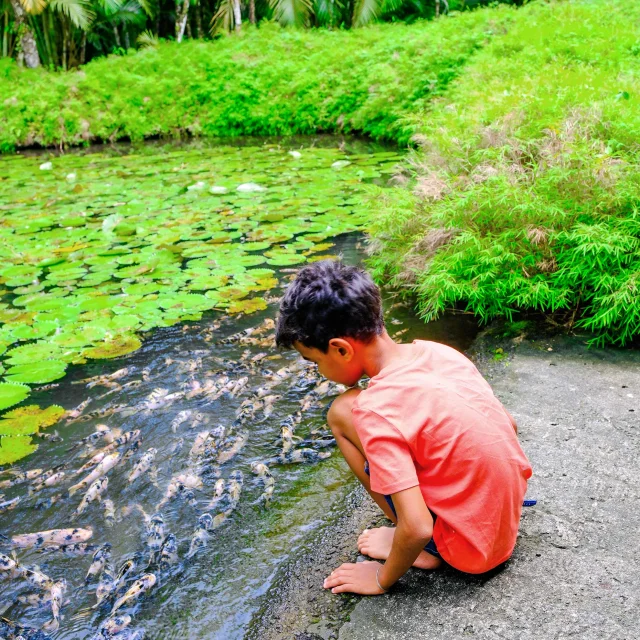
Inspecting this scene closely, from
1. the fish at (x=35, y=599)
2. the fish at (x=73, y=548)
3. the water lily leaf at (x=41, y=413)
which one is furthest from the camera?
the water lily leaf at (x=41, y=413)

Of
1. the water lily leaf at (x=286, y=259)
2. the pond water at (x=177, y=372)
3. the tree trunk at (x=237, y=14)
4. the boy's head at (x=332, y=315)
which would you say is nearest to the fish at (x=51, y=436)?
the pond water at (x=177, y=372)

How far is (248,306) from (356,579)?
10.4 feet

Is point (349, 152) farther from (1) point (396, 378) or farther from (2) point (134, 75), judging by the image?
(1) point (396, 378)

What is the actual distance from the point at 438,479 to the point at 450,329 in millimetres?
2625

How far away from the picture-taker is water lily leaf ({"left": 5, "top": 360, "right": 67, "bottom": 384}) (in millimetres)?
4125

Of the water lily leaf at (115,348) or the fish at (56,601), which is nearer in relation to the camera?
the fish at (56,601)

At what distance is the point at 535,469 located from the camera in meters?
2.53

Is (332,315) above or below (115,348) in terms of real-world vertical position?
above

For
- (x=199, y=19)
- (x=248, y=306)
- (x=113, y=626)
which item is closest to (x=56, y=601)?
(x=113, y=626)

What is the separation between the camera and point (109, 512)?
9.73 feet

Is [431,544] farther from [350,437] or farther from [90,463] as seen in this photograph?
[90,463]

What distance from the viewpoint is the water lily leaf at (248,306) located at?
497cm

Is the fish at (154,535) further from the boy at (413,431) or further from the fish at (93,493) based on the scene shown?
the boy at (413,431)

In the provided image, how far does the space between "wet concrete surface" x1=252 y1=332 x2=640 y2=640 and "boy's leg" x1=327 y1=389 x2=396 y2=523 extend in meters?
0.32
